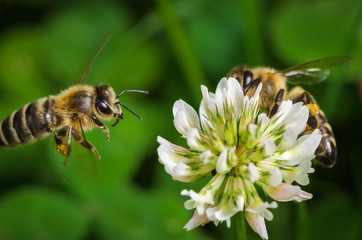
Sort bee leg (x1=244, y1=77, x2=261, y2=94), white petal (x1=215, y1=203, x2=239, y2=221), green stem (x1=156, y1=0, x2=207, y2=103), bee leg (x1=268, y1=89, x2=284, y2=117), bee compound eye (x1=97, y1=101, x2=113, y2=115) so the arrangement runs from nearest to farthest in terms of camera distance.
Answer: white petal (x1=215, y1=203, x2=239, y2=221)
bee leg (x1=268, y1=89, x2=284, y2=117)
bee leg (x1=244, y1=77, x2=261, y2=94)
bee compound eye (x1=97, y1=101, x2=113, y2=115)
green stem (x1=156, y1=0, x2=207, y2=103)

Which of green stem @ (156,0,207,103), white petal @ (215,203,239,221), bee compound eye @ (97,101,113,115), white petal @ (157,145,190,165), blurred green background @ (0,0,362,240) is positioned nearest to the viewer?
white petal @ (215,203,239,221)

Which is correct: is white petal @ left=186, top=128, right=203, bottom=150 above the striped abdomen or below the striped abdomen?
below

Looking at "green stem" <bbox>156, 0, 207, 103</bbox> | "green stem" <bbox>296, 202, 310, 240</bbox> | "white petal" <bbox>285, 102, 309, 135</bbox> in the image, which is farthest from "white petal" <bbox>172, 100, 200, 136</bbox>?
"green stem" <bbox>156, 0, 207, 103</bbox>

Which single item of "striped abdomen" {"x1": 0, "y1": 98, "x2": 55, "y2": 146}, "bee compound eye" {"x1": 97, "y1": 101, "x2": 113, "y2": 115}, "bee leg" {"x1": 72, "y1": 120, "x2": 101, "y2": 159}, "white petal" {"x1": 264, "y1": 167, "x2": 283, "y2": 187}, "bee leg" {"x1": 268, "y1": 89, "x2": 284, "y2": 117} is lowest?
"white petal" {"x1": 264, "y1": 167, "x2": 283, "y2": 187}

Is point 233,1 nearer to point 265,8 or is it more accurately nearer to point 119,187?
point 265,8

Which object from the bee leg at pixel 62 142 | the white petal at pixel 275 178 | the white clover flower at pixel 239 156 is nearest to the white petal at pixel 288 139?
the white clover flower at pixel 239 156

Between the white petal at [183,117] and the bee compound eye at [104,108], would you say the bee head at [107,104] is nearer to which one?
the bee compound eye at [104,108]

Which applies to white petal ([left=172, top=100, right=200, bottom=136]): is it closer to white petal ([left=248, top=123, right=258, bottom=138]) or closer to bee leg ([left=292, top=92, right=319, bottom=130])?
white petal ([left=248, top=123, right=258, bottom=138])

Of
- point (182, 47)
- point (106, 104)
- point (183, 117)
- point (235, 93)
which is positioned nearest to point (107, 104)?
point (106, 104)
